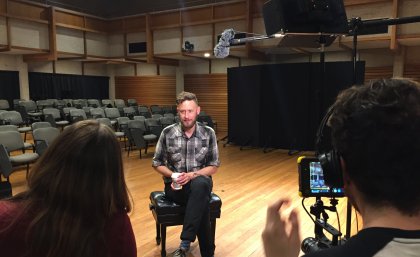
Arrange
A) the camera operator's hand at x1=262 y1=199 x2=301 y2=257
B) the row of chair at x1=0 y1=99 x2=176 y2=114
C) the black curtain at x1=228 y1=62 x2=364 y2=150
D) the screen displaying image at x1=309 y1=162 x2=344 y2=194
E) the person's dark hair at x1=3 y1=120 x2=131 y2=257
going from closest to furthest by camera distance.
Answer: the camera operator's hand at x1=262 y1=199 x2=301 y2=257 < the person's dark hair at x1=3 y1=120 x2=131 y2=257 < the screen displaying image at x1=309 y1=162 x2=344 y2=194 < the black curtain at x1=228 y1=62 x2=364 y2=150 < the row of chair at x1=0 y1=99 x2=176 y2=114

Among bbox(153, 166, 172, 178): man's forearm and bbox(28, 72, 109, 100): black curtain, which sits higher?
bbox(28, 72, 109, 100): black curtain

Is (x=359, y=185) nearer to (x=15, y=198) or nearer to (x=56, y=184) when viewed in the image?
(x=56, y=184)

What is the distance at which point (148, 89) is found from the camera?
14.9m

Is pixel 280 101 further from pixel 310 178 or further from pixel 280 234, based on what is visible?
pixel 280 234

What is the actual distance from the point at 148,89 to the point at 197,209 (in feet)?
41.2

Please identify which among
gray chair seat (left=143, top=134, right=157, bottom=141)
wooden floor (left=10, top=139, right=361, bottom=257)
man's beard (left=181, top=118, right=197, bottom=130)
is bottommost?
wooden floor (left=10, top=139, right=361, bottom=257)

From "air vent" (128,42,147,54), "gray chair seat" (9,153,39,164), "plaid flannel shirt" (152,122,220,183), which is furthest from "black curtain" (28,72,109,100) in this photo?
"plaid flannel shirt" (152,122,220,183)

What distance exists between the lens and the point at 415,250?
621 mm

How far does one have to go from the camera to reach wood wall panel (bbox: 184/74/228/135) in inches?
505

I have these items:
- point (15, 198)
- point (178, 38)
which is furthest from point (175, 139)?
point (178, 38)

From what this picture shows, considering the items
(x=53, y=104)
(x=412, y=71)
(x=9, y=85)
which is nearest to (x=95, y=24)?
(x=9, y=85)

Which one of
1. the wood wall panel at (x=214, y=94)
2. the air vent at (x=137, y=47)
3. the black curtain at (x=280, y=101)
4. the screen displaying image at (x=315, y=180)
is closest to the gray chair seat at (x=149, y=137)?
the black curtain at (x=280, y=101)

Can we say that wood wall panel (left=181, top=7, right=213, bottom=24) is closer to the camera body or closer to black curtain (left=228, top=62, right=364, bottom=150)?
black curtain (left=228, top=62, right=364, bottom=150)

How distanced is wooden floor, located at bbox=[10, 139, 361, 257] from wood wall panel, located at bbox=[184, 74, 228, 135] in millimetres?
4262
